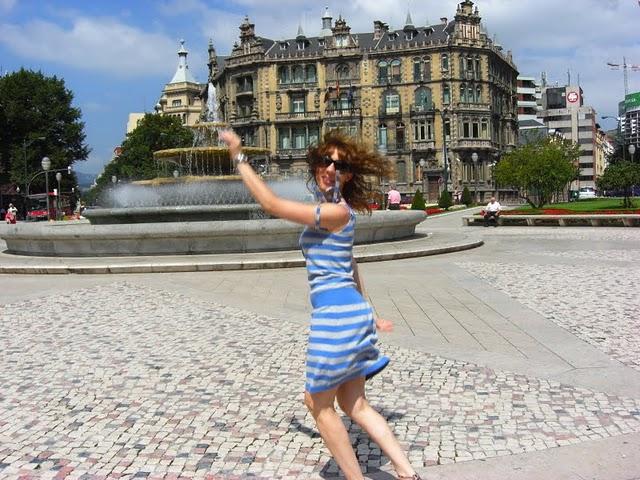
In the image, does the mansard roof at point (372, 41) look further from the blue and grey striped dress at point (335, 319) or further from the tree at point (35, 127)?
the blue and grey striped dress at point (335, 319)

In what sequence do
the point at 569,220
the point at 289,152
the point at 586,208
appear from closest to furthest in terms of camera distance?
the point at 569,220
the point at 586,208
the point at 289,152

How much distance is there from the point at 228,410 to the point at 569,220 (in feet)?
74.1

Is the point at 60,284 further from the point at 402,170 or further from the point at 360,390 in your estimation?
the point at 402,170

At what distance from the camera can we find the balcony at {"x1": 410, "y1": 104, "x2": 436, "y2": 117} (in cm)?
7569

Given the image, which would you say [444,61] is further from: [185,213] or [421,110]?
[185,213]

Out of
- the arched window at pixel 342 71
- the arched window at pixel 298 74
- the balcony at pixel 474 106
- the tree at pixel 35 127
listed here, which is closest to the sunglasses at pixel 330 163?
the tree at pixel 35 127

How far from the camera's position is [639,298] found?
8.94 m

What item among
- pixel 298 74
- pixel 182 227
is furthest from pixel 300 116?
pixel 182 227

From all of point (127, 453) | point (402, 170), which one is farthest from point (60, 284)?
point (402, 170)

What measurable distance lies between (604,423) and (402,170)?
73521 mm

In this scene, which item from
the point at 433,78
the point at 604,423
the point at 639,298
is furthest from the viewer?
the point at 433,78

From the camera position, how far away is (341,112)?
77562 millimetres

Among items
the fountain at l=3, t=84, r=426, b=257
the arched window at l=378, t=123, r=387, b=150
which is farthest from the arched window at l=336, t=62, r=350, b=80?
the fountain at l=3, t=84, r=426, b=257

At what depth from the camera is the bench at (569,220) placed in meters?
24.1
